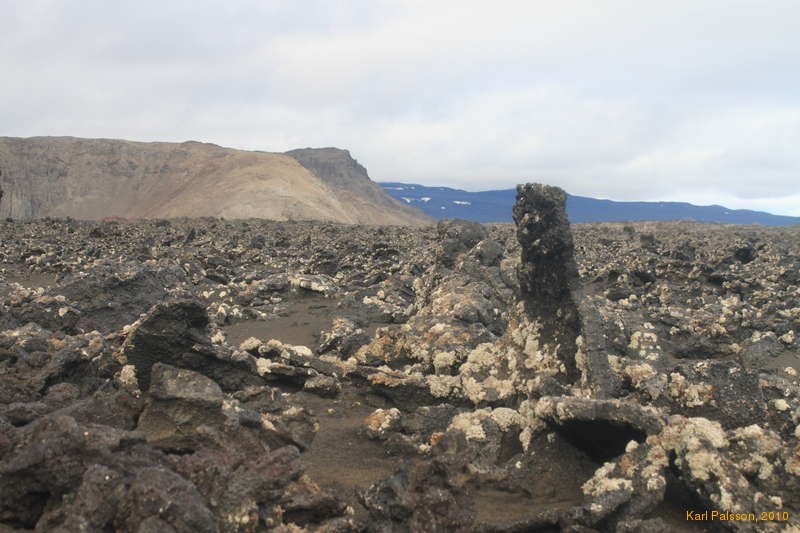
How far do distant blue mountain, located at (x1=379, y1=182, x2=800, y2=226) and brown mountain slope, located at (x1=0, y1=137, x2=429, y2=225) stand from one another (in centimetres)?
1841

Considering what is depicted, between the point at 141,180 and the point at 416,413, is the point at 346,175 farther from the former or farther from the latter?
the point at 416,413

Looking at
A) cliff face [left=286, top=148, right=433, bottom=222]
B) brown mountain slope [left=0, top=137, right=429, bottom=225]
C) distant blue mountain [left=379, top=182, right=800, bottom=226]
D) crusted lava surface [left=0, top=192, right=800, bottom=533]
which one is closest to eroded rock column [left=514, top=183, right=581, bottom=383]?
crusted lava surface [left=0, top=192, right=800, bottom=533]

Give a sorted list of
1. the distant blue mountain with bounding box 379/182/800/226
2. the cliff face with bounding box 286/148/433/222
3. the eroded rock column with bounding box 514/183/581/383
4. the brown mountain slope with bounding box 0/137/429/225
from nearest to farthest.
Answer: the eroded rock column with bounding box 514/183/581/383, the brown mountain slope with bounding box 0/137/429/225, the distant blue mountain with bounding box 379/182/800/226, the cliff face with bounding box 286/148/433/222

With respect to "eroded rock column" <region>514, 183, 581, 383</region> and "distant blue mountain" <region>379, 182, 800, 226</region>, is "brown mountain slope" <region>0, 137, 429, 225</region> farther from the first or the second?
"eroded rock column" <region>514, 183, 581, 383</region>

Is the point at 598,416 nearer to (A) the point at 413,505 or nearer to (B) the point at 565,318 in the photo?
(A) the point at 413,505

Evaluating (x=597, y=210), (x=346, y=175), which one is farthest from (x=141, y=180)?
(x=597, y=210)

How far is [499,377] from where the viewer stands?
6508mm

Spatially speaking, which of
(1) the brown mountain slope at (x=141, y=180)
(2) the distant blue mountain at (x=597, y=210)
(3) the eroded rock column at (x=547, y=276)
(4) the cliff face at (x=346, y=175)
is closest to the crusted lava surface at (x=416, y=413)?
(3) the eroded rock column at (x=547, y=276)

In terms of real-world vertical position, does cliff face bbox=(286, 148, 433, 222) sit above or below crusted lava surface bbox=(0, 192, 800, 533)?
above

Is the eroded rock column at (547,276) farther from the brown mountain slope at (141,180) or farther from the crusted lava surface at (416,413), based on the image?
the brown mountain slope at (141,180)

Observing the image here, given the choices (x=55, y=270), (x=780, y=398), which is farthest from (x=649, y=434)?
(x=55, y=270)

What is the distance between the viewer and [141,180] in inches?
3706

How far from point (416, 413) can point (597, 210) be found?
115m

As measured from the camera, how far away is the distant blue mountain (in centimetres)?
10231
